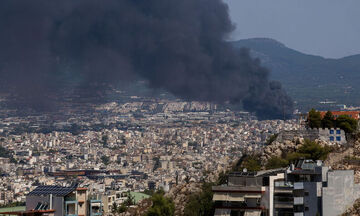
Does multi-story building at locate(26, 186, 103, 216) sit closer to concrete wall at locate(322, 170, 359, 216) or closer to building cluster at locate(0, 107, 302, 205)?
concrete wall at locate(322, 170, 359, 216)

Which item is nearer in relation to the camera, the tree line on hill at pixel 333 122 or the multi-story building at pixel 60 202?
the multi-story building at pixel 60 202

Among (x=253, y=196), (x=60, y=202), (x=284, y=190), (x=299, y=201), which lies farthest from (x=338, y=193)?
(x=60, y=202)

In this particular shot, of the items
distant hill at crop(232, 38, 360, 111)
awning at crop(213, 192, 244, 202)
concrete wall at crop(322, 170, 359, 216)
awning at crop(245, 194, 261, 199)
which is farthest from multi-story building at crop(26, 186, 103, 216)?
distant hill at crop(232, 38, 360, 111)

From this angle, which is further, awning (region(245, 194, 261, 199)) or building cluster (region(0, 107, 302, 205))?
building cluster (region(0, 107, 302, 205))

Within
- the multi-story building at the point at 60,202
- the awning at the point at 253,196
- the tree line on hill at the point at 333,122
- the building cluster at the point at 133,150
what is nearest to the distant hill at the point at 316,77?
the building cluster at the point at 133,150

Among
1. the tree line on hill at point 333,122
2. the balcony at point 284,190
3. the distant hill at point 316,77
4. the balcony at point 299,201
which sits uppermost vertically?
the distant hill at point 316,77

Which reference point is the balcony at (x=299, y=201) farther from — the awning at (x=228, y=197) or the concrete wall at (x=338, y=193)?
the awning at (x=228, y=197)
